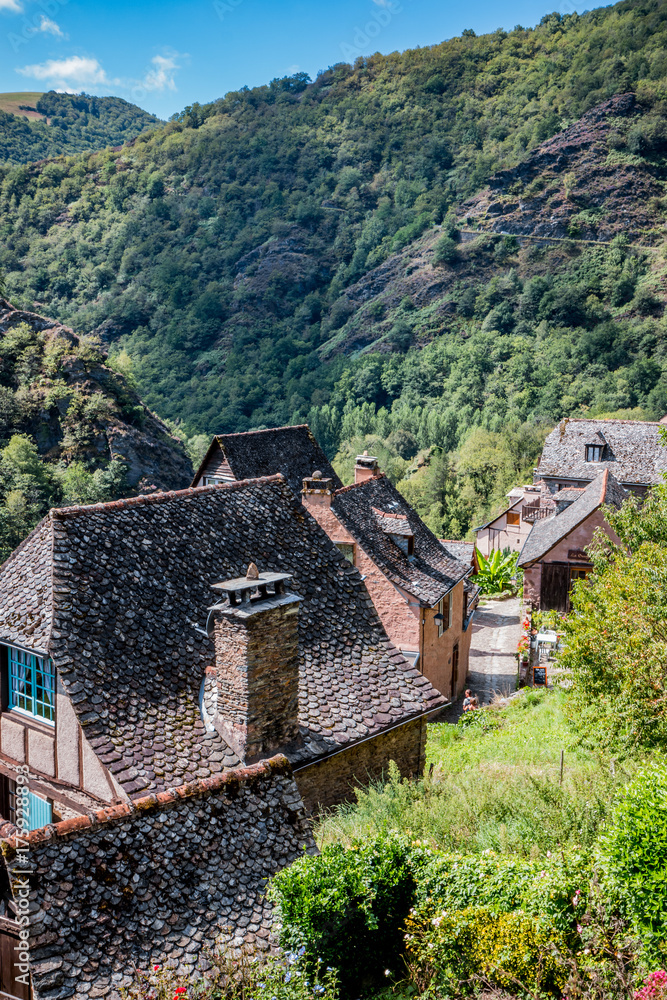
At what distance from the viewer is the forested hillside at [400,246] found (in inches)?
3263

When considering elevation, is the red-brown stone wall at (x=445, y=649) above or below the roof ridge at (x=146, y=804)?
below

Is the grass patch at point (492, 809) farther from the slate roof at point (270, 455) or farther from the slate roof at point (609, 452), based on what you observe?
the slate roof at point (609, 452)

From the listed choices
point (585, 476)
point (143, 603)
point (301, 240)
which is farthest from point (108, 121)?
point (143, 603)

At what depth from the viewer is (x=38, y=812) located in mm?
10414

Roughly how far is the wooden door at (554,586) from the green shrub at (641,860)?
22413 mm

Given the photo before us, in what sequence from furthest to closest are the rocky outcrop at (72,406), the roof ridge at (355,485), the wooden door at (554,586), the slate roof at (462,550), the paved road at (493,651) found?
the rocky outcrop at (72,406) → the slate roof at (462,550) → the wooden door at (554,586) → the paved road at (493,651) → the roof ridge at (355,485)

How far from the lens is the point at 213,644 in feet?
34.7

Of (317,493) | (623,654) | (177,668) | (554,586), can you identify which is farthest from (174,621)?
(554,586)

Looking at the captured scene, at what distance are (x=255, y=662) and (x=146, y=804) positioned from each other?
2.25 meters

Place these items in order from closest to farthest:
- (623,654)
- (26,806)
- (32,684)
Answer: (32,684)
(26,806)
(623,654)

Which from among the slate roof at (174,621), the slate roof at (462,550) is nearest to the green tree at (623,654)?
the slate roof at (174,621)

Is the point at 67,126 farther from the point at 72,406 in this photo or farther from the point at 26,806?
the point at 26,806

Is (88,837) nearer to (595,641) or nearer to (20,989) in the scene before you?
(20,989)

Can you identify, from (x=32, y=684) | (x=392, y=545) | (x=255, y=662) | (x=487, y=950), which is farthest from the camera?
(x=392, y=545)
